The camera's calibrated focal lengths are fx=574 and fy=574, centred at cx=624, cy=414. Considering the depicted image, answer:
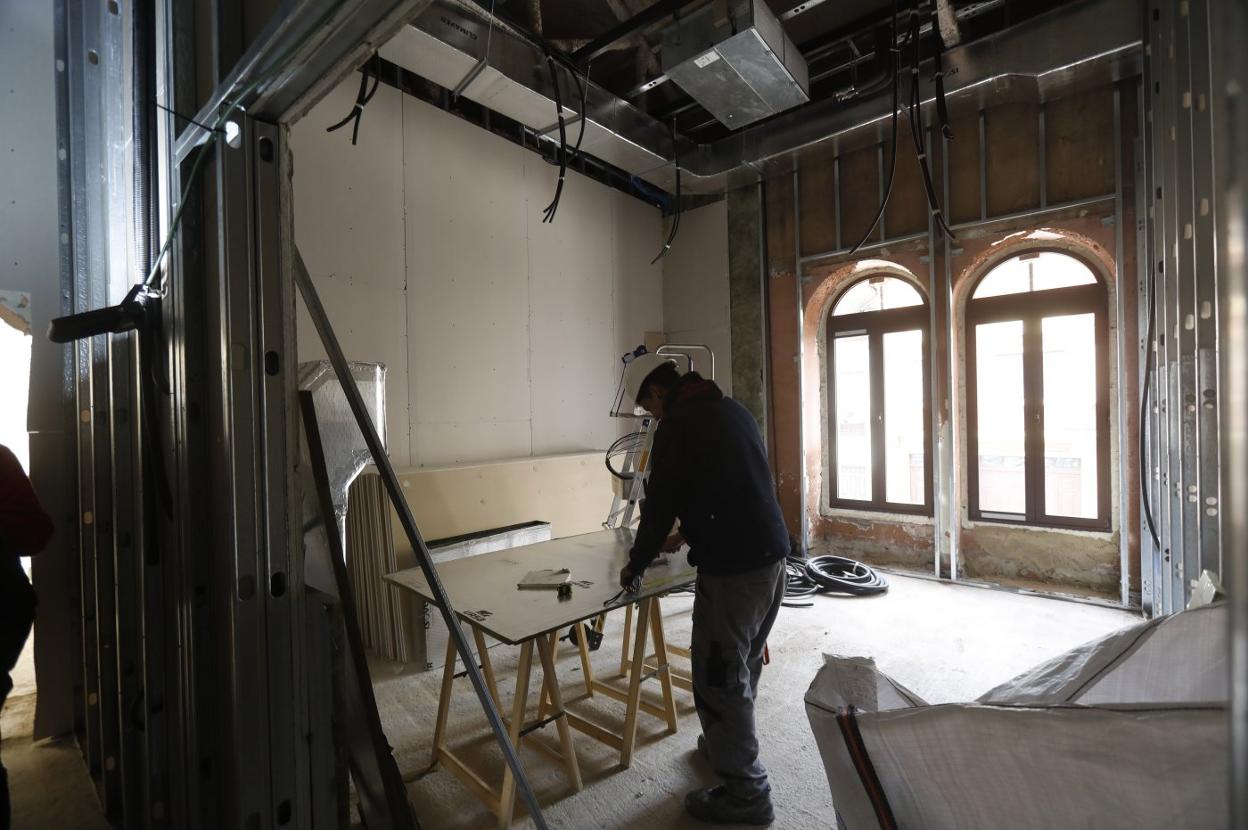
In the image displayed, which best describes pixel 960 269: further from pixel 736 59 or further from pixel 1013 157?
pixel 736 59

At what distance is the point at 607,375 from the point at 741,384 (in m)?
1.20

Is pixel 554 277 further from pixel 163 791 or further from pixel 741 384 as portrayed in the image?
pixel 163 791

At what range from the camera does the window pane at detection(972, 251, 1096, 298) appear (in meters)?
3.97

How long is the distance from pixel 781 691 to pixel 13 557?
108 inches

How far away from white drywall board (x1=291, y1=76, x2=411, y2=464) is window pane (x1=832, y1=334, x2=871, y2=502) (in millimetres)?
3520

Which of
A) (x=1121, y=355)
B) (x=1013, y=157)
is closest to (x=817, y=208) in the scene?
(x=1013, y=157)

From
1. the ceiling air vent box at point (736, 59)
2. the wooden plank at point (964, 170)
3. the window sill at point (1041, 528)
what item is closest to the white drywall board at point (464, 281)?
the ceiling air vent box at point (736, 59)

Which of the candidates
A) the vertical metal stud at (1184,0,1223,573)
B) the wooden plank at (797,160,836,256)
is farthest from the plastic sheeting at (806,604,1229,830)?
the wooden plank at (797,160,836,256)

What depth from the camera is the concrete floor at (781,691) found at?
1974 millimetres

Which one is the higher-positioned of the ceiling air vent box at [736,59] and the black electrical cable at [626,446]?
the ceiling air vent box at [736,59]

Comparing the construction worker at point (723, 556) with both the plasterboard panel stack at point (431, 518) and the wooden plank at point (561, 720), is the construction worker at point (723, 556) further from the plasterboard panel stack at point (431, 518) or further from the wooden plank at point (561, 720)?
the plasterboard panel stack at point (431, 518)

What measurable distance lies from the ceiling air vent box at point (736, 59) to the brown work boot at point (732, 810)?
3.30 meters

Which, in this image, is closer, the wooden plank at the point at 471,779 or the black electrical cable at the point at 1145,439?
the wooden plank at the point at 471,779

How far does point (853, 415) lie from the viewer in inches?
193
